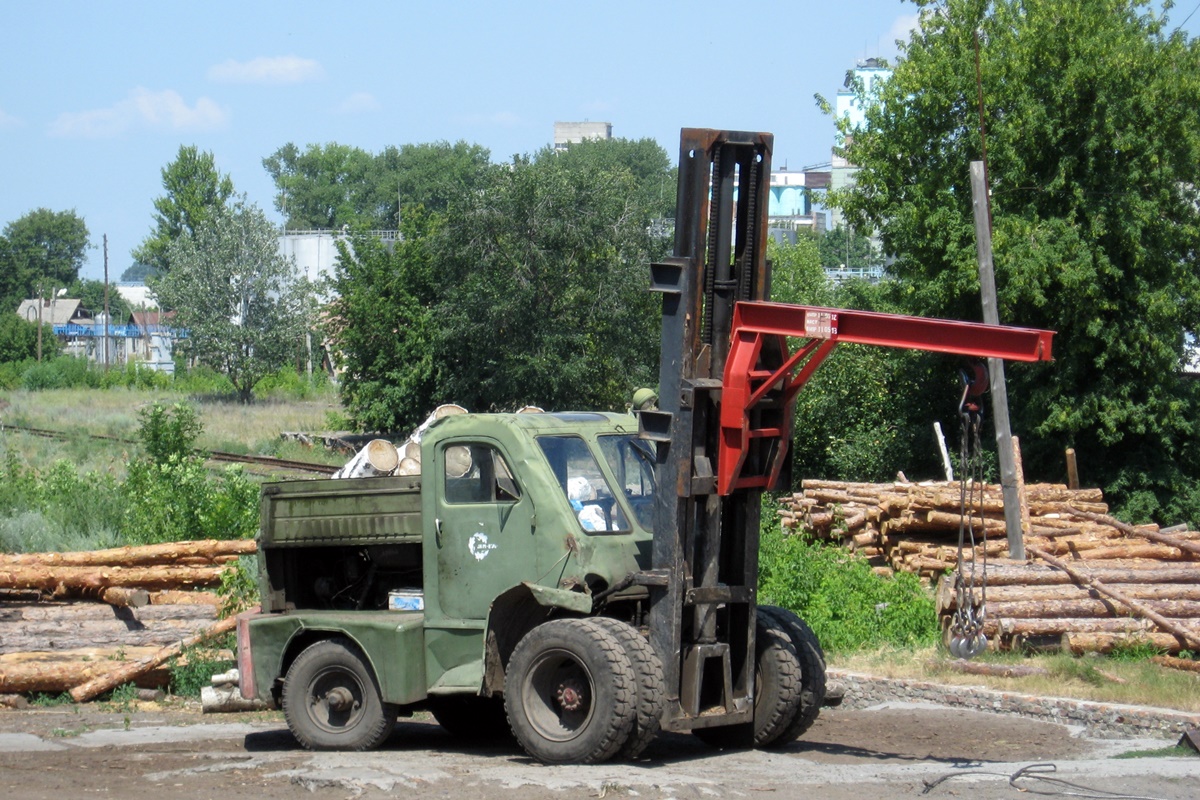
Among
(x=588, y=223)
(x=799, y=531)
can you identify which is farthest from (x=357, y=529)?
(x=588, y=223)

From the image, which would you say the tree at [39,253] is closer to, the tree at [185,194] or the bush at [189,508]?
the tree at [185,194]

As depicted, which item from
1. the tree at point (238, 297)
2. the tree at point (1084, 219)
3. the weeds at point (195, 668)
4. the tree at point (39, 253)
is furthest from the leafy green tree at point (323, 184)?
the weeds at point (195, 668)

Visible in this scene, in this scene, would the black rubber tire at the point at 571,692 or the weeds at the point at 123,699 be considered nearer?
the black rubber tire at the point at 571,692

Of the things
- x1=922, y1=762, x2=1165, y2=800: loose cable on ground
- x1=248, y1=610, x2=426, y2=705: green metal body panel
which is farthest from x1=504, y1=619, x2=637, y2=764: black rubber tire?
x1=922, y1=762, x2=1165, y2=800: loose cable on ground

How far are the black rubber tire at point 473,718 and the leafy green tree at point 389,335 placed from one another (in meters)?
28.1

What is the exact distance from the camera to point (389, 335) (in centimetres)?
4059

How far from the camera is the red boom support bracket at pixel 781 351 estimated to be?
8.08 metres

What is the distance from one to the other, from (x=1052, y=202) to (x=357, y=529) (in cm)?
2036

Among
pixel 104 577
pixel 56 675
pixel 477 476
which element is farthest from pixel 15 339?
Result: pixel 477 476

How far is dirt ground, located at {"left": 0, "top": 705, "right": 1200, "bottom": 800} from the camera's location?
26.8ft

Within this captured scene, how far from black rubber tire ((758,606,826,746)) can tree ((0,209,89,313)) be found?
4742 inches

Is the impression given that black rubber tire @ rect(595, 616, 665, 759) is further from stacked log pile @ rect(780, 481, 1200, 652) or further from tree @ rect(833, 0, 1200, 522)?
tree @ rect(833, 0, 1200, 522)

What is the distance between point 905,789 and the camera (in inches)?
322

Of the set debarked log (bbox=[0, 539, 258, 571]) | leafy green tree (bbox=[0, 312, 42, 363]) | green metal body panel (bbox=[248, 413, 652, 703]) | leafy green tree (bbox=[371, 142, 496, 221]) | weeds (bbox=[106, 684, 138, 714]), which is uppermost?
leafy green tree (bbox=[371, 142, 496, 221])
